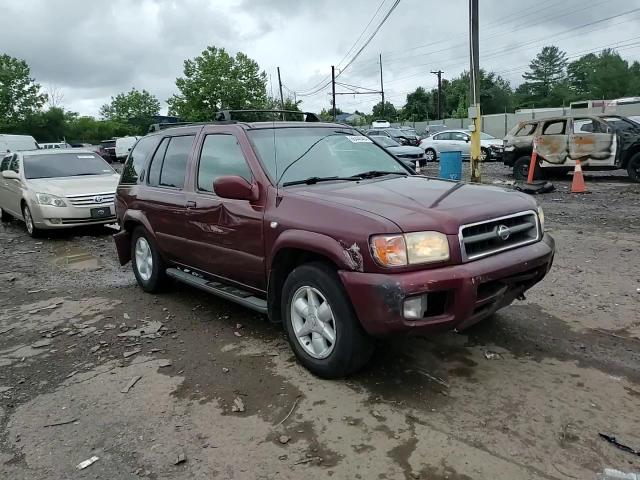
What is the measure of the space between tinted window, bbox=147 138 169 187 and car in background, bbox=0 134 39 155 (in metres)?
17.9

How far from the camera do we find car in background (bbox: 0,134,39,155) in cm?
2062

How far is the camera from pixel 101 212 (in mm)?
9266

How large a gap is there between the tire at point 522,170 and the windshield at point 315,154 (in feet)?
37.2

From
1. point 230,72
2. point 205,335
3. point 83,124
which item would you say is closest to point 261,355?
point 205,335

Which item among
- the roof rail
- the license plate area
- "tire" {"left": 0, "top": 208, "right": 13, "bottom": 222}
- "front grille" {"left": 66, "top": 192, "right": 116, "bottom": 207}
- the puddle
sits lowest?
the puddle

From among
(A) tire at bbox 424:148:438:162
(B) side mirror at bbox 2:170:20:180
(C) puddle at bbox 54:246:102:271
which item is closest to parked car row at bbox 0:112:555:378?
(C) puddle at bbox 54:246:102:271

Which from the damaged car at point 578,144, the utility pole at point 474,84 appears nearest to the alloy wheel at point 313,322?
the utility pole at point 474,84

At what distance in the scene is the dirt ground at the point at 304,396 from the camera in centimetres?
275

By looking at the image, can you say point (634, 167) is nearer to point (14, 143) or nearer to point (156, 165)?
point (156, 165)

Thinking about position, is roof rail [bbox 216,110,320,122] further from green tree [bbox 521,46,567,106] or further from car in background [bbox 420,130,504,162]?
green tree [bbox 521,46,567,106]

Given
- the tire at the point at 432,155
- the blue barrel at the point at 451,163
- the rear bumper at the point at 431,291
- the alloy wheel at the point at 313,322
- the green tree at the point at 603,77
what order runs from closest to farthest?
1. the rear bumper at the point at 431,291
2. the alloy wheel at the point at 313,322
3. the blue barrel at the point at 451,163
4. the tire at the point at 432,155
5. the green tree at the point at 603,77

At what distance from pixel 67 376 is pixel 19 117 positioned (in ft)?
205

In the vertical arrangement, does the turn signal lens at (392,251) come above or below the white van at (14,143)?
below

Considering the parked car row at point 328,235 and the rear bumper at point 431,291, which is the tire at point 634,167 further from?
the rear bumper at point 431,291
